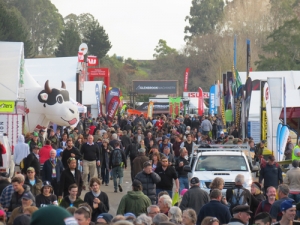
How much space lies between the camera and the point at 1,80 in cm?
3011

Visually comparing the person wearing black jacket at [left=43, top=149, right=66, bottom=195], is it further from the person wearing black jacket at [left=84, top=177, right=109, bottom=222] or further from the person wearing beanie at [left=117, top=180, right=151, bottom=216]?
the person wearing beanie at [left=117, top=180, right=151, bottom=216]

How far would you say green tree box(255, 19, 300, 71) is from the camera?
6340 cm

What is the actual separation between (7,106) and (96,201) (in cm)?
1660

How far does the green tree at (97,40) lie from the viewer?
11269 cm

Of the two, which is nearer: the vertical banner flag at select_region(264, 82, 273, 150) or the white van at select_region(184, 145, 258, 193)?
the white van at select_region(184, 145, 258, 193)

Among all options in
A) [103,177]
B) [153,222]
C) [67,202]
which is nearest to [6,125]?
[103,177]

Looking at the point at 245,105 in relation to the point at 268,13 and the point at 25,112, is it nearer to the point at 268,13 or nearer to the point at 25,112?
the point at 25,112

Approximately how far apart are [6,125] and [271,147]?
301 inches

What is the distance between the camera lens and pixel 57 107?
3053cm

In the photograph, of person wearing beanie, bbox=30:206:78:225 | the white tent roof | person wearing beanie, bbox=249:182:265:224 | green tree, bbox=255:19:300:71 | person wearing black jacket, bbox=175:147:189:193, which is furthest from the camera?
green tree, bbox=255:19:300:71

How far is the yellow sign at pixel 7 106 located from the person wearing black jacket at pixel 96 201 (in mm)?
15956

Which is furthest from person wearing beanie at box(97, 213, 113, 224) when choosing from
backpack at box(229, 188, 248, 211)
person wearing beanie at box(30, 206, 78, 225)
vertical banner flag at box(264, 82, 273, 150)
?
vertical banner flag at box(264, 82, 273, 150)

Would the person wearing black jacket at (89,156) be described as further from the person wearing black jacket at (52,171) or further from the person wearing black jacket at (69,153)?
the person wearing black jacket at (52,171)

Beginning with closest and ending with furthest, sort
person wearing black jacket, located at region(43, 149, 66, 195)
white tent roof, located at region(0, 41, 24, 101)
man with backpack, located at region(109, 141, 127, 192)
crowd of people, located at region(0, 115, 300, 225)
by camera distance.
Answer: crowd of people, located at region(0, 115, 300, 225), person wearing black jacket, located at region(43, 149, 66, 195), man with backpack, located at region(109, 141, 127, 192), white tent roof, located at region(0, 41, 24, 101)
